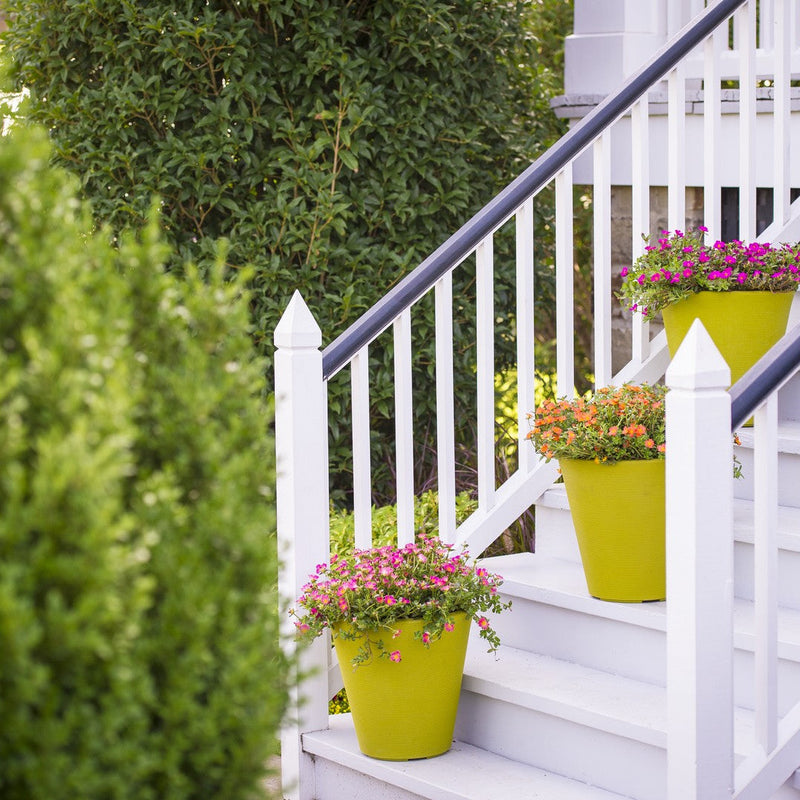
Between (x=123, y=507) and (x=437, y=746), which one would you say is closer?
(x=123, y=507)

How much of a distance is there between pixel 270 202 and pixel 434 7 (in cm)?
95

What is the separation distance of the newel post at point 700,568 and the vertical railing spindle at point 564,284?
1.24 metres

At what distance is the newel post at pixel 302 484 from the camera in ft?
9.88

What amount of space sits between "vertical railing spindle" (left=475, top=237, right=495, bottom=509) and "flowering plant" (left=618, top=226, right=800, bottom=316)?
419 mm

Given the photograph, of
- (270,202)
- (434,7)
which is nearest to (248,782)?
(270,202)

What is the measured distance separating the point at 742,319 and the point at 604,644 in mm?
962

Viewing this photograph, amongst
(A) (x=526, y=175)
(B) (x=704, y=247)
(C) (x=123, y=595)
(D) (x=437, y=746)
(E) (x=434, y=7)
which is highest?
(E) (x=434, y=7)

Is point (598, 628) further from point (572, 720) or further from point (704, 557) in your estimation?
point (704, 557)

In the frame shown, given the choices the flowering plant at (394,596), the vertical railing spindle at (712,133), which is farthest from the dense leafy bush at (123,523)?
the vertical railing spindle at (712,133)

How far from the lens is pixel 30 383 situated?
130cm

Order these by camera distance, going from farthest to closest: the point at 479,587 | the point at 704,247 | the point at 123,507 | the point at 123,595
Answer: the point at 704,247 < the point at 479,587 < the point at 123,507 < the point at 123,595

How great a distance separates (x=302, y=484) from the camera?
119 inches

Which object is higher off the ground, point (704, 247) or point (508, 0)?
point (508, 0)

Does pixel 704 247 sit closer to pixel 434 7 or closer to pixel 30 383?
pixel 434 7
